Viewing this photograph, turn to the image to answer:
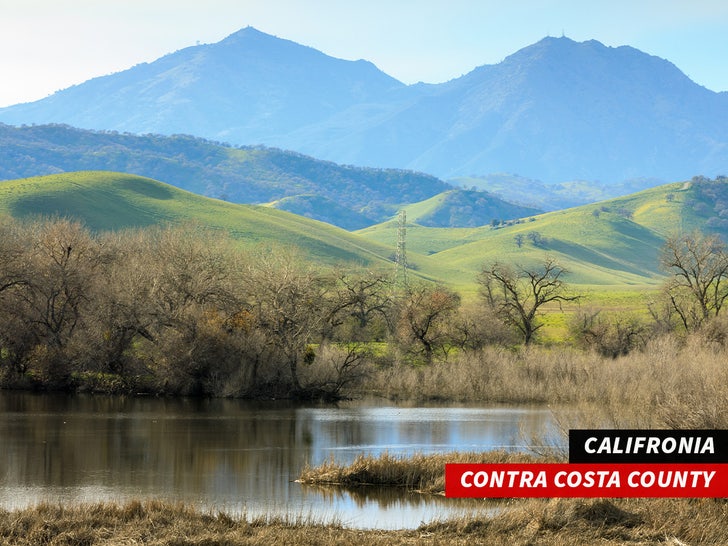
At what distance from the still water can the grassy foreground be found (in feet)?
5.98

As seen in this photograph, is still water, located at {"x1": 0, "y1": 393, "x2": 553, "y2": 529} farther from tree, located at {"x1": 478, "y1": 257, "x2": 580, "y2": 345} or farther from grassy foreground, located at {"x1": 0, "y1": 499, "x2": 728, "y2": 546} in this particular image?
tree, located at {"x1": 478, "y1": 257, "x2": 580, "y2": 345}

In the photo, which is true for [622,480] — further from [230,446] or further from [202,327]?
[202,327]

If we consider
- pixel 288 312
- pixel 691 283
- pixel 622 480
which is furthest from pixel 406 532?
pixel 691 283

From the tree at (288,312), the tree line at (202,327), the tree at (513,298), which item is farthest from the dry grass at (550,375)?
the tree at (513,298)

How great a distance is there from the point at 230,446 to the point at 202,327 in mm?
20585

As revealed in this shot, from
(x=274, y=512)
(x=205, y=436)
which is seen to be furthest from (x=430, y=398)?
(x=274, y=512)

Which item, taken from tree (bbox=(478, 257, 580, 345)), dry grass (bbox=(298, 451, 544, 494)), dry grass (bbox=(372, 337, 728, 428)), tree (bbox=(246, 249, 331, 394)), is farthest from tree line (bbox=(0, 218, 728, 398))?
dry grass (bbox=(298, 451, 544, 494))

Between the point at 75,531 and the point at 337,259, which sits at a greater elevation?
the point at 337,259

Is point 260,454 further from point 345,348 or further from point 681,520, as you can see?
point 345,348

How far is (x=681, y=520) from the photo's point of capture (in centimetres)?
2602

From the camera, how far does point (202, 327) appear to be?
65.3 meters

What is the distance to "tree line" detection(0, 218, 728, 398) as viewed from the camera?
66062mm

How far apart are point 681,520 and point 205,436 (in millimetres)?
27949

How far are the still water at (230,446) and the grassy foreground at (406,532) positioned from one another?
182 cm
